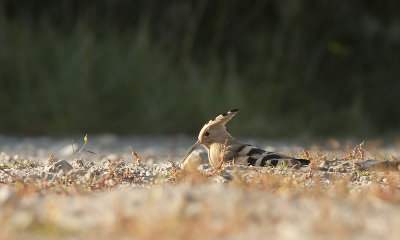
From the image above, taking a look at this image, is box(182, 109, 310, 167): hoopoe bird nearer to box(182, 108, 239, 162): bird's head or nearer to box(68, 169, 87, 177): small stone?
box(182, 108, 239, 162): bird's head

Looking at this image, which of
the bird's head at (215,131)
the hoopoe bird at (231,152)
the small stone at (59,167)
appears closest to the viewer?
the small stone at (59,167)

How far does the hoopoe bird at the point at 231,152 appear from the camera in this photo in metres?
3.98

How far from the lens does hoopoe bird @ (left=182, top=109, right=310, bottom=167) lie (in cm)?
398

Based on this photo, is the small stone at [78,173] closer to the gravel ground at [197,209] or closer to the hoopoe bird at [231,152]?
the gravel ground at [197,209]

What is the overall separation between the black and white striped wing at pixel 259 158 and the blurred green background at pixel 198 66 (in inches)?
167

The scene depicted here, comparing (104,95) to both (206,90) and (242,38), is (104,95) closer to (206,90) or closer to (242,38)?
(206,90)

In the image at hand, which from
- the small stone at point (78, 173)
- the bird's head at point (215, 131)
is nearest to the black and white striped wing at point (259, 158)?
the bird's head at point (215, 131)

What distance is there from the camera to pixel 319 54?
37.4ft

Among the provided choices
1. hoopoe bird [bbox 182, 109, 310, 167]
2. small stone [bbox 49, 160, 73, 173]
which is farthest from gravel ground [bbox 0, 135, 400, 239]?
hoopoe bird [bbox 182, 109, 310, 167]

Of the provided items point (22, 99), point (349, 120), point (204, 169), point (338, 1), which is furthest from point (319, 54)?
point (204, 169)

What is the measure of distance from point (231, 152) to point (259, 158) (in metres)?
0.20

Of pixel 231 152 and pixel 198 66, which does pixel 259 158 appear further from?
pixel 198 66

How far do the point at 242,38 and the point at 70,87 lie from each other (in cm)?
383

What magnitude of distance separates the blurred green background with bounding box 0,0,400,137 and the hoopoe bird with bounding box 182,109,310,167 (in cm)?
405
